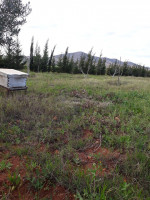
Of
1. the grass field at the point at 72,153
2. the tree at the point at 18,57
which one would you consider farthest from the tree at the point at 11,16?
the grass field at the point at 72,153

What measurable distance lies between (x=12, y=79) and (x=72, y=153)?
507 cm

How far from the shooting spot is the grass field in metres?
2.22

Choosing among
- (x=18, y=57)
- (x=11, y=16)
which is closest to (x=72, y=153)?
(x=11, y=16)

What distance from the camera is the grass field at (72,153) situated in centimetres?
Answer: 222

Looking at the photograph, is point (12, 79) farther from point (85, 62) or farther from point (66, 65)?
point (85, 62)

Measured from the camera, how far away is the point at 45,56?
3162cm

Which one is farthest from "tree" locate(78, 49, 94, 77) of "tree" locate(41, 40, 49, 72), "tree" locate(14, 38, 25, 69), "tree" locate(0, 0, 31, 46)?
"tree" locate(0, 0, 31, 46)

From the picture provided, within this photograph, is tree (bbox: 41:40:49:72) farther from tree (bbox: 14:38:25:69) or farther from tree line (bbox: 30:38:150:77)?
tree (bbox: 14:38:25:69)

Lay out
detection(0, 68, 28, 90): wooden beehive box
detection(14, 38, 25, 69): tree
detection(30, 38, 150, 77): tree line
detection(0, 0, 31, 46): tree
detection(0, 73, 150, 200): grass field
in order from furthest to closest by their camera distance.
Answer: detection(30, 38, 150, 77): tree line < detection(14, 38, 25, 69): tree < detection(0, 0, 31, 46): tree < detection(0, 68, 28, 90): wooden beehive box < detection(0, 73, 150, 200): grass field

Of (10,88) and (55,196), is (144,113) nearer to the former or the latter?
(55,196)

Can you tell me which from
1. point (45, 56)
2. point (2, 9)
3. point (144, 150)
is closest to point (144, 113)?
point (144, 150)

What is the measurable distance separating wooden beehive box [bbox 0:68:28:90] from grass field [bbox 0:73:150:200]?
169 centimetres

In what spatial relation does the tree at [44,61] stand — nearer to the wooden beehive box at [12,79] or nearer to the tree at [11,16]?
the tree at [11,16]

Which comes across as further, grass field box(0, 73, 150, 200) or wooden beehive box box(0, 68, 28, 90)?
wooden beehive box box(0, 68, 28, 90)
